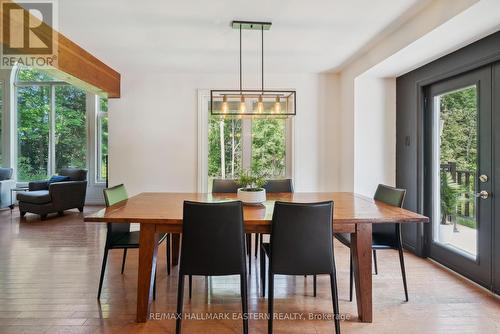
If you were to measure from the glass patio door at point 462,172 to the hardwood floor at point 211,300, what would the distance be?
268mm

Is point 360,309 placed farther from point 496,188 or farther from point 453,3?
point 453,3

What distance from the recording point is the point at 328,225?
198 cm

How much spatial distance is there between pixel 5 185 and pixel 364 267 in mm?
6786

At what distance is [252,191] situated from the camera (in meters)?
2.59

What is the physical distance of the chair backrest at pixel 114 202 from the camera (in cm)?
252

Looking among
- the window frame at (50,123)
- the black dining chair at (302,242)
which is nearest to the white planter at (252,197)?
the black dining chair at (302,242)

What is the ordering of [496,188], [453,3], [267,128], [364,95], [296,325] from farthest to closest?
1. [267,128]
2. [364,95]
3. [496,188]
4. [453,3]
5. [296,325]

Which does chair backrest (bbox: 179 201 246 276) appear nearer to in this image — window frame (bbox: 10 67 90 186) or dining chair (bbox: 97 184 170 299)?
dining chair (bbox: 97 184 170 299)

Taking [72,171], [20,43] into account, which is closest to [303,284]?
[20,43]

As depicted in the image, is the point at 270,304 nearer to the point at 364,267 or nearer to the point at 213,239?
the point at 213,239

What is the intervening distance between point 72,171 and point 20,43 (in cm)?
390

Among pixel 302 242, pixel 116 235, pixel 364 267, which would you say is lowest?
pixel 364 267

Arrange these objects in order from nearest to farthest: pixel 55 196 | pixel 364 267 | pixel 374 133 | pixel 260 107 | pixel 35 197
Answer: pixel 364 267 → pixel 260 107 → pixel 374 133 → pixel 35 197 → pixel 55 196

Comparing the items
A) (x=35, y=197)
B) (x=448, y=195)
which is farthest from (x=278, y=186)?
(x=35, y=197)
